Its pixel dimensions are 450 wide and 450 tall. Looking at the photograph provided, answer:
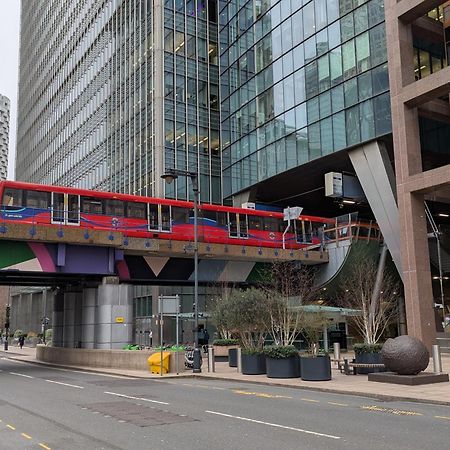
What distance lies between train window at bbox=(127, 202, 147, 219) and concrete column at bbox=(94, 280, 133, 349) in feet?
15.1

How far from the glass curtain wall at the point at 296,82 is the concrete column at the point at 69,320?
1933 cm

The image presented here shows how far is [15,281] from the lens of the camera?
36.1 m

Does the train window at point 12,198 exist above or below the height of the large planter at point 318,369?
above

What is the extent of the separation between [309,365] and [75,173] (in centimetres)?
6562

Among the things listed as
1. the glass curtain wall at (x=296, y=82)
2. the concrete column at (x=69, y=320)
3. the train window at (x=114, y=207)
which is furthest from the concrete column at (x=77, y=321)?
the glass curtain wall at (x=296, y=82)

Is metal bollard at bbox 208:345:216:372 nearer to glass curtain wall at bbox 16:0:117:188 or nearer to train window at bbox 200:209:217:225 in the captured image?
train window at bbox 200:209:217:225

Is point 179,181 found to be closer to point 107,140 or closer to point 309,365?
point 107,140

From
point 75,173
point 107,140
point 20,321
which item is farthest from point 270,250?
point 20,321

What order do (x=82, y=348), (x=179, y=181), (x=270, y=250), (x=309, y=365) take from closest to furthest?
(x=309, y=365), (x=82, y=348), (x=270, y=250), (x=179, y=181)

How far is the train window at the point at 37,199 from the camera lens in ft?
94.2

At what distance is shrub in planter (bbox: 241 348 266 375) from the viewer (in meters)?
22.3

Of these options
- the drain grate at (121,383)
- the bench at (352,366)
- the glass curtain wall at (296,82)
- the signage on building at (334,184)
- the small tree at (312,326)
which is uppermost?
the glass curtain wall at (296,82)

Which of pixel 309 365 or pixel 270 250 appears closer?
pixel 309 365

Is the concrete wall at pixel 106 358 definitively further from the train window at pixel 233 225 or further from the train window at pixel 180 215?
the train window at pixel 233 225
